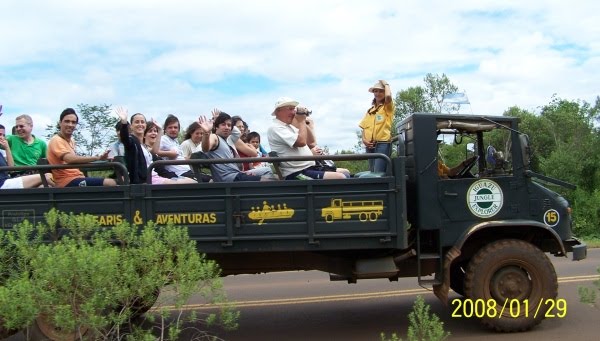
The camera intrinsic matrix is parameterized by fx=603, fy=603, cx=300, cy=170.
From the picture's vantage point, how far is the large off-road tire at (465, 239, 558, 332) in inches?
239

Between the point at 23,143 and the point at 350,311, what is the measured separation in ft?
14.6

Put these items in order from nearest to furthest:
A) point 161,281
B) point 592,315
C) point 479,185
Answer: point 161,281
point 479,185
point 592,315

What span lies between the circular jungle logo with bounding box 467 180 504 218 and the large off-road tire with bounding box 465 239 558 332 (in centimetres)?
36

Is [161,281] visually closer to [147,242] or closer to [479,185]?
[147,242]

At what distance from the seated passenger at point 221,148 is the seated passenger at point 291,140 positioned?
0.29m

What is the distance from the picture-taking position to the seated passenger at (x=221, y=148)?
6.32 m

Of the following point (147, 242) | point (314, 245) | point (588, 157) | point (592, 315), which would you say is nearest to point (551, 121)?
point (588, 157)

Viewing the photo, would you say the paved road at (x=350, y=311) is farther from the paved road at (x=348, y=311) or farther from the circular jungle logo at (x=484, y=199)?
the circular jungle logo at (x=484, y=199)

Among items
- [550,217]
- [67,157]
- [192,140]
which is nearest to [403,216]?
[550,217]

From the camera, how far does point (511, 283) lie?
6121 millimetres

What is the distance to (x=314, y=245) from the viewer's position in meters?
5.80

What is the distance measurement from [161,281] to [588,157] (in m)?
22.6

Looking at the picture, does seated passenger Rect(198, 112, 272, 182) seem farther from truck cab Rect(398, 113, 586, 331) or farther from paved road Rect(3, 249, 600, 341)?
truck cab Rect(398, 113, 586, 331)
